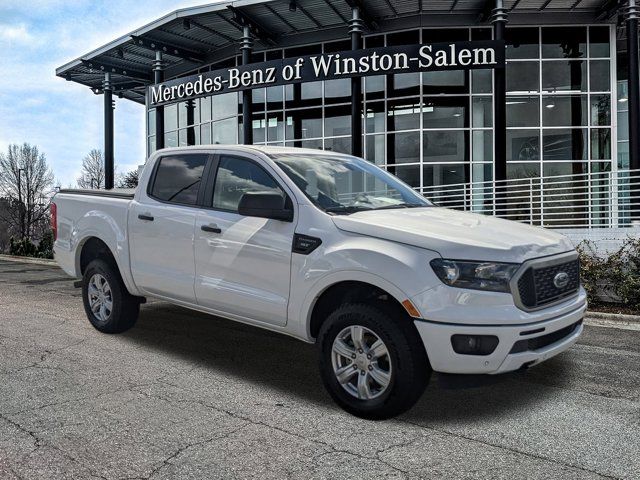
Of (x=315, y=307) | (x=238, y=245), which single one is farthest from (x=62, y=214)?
(x=315, y=307)

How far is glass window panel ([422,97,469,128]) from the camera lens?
65.5 ft

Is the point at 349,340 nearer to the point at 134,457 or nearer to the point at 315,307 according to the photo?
the point at 315,307

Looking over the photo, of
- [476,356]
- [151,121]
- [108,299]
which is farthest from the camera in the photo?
[151,121]

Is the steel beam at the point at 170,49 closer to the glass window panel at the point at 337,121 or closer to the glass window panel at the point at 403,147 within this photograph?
the glass window panel at the point at 337,121

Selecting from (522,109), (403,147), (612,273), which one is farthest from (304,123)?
(612,273)

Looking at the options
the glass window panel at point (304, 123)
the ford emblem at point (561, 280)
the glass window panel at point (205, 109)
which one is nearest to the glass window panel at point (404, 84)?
the glass window panel at point (304, 123)

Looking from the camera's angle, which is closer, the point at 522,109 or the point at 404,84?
the point at 522,109

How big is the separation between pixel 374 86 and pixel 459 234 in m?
18.1

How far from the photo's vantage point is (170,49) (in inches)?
912

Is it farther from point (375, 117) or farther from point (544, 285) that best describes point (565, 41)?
point (544, 285)

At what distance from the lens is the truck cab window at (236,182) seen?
479 centimetres

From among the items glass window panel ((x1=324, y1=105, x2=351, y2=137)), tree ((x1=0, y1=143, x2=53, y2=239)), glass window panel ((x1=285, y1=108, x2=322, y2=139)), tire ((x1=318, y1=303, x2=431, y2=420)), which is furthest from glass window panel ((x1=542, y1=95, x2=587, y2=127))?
tree ((x1=0, y1=143, x2=53, y2=239))

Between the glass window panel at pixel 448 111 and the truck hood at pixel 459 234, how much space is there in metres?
16.3

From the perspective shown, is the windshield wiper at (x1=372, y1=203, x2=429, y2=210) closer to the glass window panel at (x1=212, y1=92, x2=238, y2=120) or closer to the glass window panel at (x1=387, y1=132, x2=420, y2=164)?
the glass window panel at (x1=387, y1=132, x2=420, y2=164)
